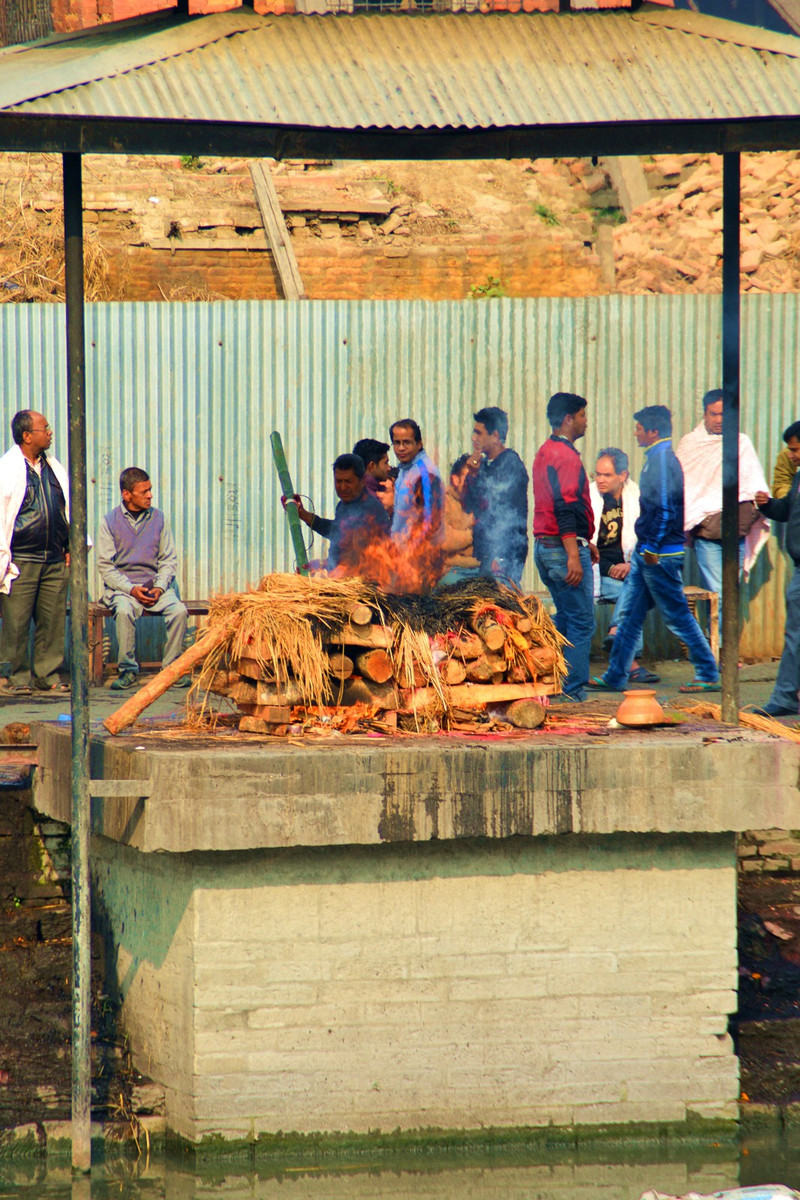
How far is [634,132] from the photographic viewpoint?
6.04 m

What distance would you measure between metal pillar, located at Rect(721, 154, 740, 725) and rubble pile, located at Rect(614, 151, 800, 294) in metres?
9.76

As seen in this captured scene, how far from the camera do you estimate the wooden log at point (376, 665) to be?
239 inches

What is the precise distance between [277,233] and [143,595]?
6592 millimetres

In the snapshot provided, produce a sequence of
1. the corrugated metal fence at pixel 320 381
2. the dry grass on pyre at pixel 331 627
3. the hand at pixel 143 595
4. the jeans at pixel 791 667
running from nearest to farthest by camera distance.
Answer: the dry grass on pyre at pixel 331 627
the jeans at pixel 791 667
the hand at pixel 143 595
the corrugated metal fence at pixel 320 381

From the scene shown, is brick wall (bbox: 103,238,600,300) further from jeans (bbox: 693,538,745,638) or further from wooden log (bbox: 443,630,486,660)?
wooden log (bbox: 443,630,486,660)

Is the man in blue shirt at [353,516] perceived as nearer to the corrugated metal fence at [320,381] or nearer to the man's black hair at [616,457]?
the corrugated metal fence at [320,381]

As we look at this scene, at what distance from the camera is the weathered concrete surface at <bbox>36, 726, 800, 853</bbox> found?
17.9ft

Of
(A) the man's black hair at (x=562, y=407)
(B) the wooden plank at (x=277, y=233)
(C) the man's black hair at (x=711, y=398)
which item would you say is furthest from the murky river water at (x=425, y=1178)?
(B) the wooden plank at (x=277, y=233)

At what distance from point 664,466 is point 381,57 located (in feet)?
14.3

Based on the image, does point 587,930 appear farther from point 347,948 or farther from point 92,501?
point 92,501

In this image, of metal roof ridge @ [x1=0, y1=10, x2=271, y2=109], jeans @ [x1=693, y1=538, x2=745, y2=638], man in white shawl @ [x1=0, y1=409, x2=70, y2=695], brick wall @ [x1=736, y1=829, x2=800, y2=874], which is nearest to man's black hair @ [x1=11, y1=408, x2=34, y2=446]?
man in white shawl @ [x1=0, y1=409, x2=70, y2=695]

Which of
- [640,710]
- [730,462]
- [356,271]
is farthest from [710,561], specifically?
[356,271]

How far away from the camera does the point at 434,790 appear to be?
5.63 metres

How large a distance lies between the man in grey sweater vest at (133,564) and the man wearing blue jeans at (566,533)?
2.92 meters
